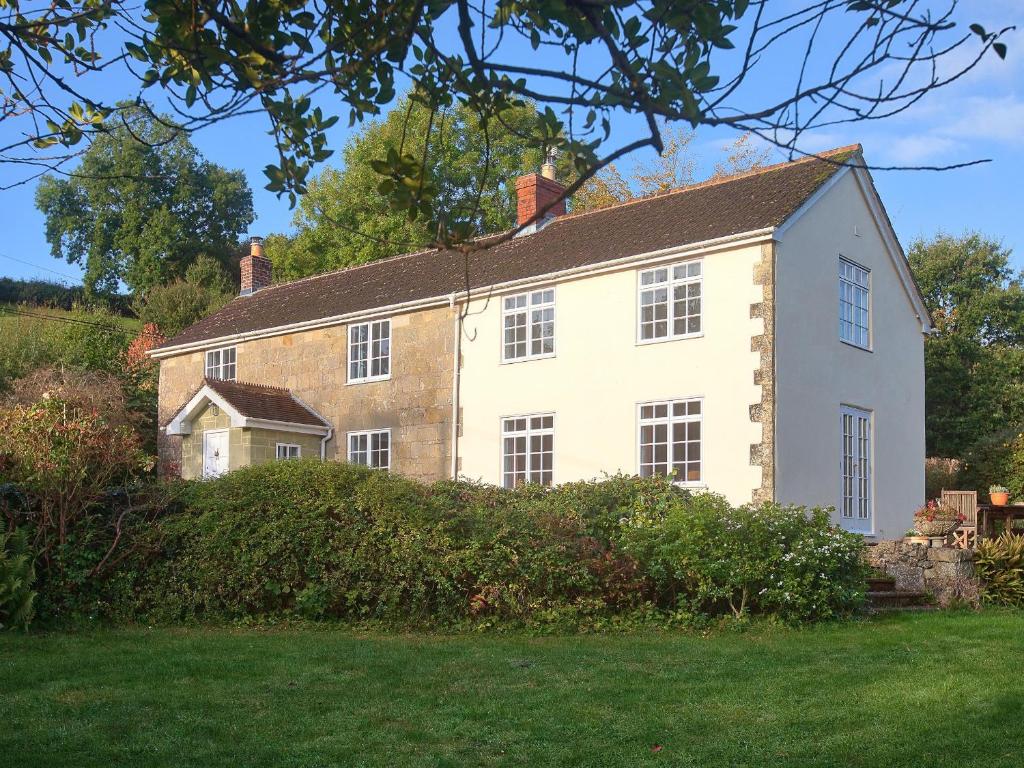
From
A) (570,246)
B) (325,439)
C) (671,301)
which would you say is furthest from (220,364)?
(671,301)

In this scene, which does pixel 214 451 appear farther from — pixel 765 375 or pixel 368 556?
pixel 765 375

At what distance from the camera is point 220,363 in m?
27.0

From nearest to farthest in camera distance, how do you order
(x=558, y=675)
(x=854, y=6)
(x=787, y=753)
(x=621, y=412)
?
(x=854, y=6) < (x=787, y=753) < (x=558, y=675) < (x=621, y=412)

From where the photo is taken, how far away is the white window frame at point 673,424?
17.8m

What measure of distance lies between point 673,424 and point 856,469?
3611 millimetres

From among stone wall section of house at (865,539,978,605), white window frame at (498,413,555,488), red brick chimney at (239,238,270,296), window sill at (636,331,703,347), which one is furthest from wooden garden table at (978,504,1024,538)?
red brick chimney at (239,238,270,296)

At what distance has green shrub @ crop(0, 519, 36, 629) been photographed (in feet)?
38.3

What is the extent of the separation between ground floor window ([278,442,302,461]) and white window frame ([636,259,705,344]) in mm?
8196

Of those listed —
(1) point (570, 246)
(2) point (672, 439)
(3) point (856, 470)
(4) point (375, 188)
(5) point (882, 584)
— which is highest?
(4) point (375, 188)

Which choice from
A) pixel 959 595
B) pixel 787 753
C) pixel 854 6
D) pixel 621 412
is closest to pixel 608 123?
pixel 854 6

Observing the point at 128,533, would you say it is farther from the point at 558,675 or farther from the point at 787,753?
the point at 787,753

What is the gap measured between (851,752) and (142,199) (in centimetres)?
5154

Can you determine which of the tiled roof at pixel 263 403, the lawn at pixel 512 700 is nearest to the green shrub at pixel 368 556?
the lawn at pixel 512 700

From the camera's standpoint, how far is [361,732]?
729 cm
